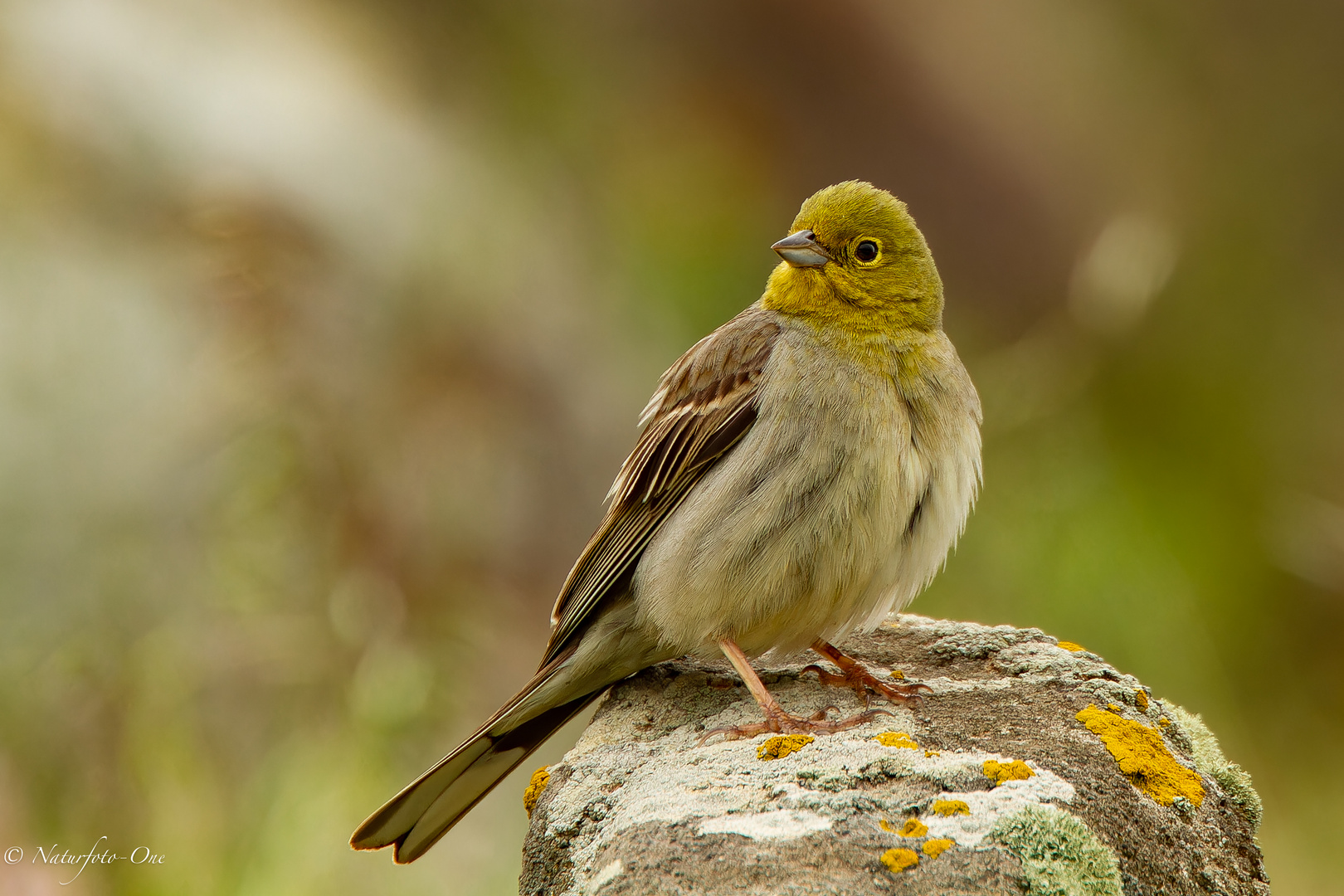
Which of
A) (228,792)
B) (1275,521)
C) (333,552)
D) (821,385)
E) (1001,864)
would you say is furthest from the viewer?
(1275,521)

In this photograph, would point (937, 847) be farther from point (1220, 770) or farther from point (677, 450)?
point (677, 450)

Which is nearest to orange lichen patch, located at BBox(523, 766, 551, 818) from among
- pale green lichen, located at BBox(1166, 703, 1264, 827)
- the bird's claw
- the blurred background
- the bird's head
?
the bird's claw

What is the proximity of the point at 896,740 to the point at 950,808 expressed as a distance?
0.45 meters

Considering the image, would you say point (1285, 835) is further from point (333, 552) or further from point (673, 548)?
point (333, 552)

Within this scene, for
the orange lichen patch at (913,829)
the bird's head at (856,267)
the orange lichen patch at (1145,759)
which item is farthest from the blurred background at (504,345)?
the orange lichen patch at (913,829)

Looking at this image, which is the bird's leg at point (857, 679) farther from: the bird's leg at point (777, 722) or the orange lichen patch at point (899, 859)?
the orange lichen patch at point (899, 859)

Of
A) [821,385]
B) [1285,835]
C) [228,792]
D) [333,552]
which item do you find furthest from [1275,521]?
[228,792]

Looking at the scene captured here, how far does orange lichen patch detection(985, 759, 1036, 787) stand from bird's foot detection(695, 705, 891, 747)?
1.89 feet

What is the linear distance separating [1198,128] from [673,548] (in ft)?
27.3

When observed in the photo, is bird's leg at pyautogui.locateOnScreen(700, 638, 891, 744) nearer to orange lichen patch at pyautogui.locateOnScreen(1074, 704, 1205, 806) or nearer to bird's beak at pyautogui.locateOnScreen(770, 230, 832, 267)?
orange lichen patch at pyautogui.locateOnScreen(1074, 704, 1205, 806)

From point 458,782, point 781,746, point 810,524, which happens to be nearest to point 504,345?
point 458,782

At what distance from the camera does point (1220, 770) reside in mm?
3969

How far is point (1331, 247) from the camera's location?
992 centimetres

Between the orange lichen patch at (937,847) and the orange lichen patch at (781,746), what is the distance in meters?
0.66
